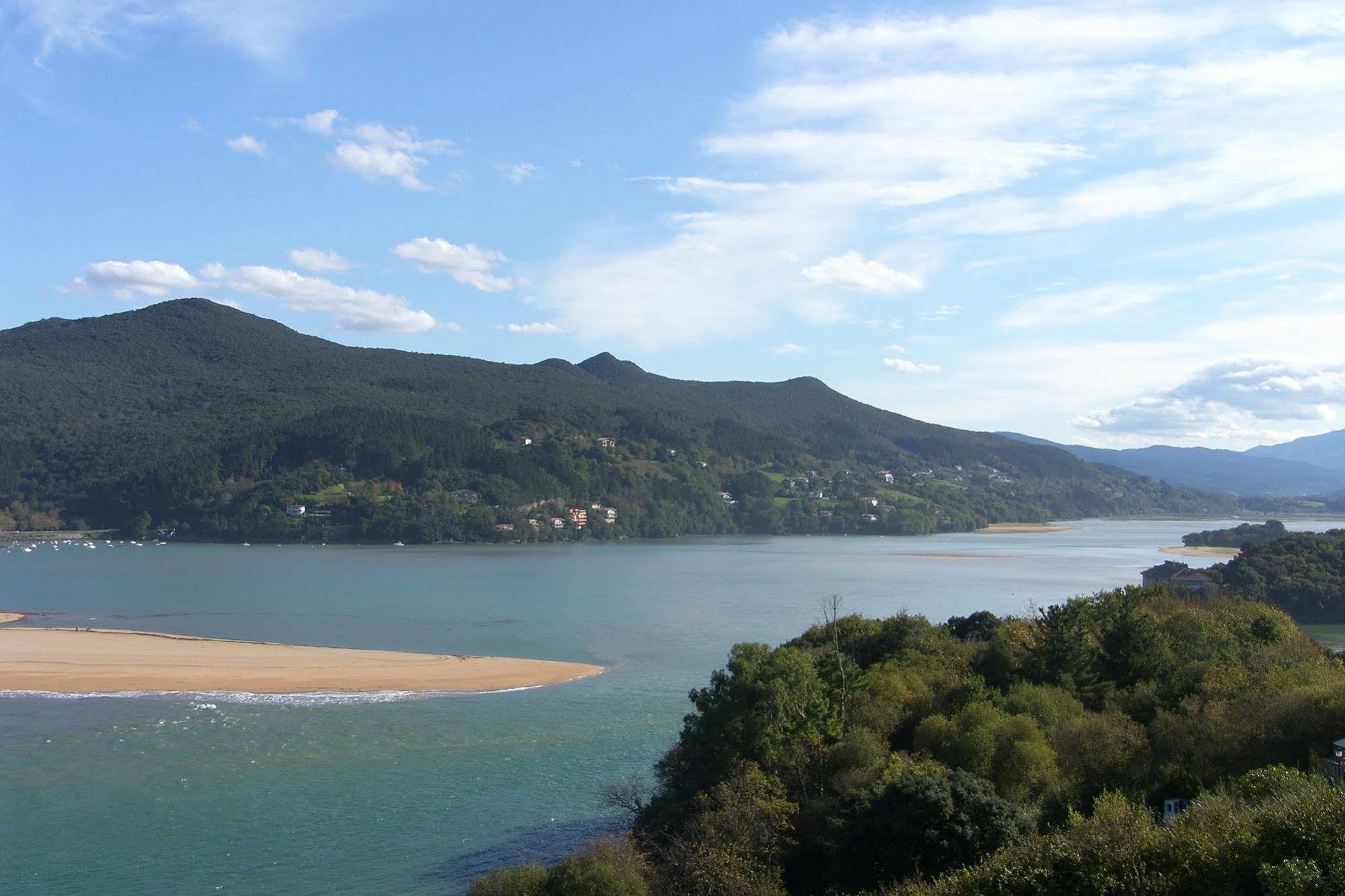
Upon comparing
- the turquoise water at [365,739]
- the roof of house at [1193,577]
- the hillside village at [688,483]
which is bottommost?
the turquoise water at [365,739]

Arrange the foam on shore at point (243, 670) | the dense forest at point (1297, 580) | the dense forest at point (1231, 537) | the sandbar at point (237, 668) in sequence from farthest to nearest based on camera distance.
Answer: the dense forest at point (1231, 537), the dense forest at point (1297, 580), the sandbar at point (237, 668), the foam on shore at point (243, 670)

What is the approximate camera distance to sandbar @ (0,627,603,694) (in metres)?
27.3

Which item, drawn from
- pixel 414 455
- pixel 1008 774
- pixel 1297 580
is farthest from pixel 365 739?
pixel 414 455

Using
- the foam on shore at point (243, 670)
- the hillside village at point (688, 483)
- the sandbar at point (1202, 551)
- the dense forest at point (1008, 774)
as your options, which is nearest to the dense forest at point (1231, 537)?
the sandbar at point (1202, 551)

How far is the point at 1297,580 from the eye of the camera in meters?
40.7

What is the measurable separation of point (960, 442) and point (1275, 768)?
17356 centimetres

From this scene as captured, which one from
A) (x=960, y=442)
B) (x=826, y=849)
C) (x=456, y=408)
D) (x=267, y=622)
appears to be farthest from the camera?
(x=960, y=442)

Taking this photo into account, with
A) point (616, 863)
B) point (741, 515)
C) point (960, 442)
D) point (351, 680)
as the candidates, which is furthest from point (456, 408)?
point (616, 863)

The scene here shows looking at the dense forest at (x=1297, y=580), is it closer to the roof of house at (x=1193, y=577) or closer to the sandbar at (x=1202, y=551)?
the roof of house at (x=1193, y=577)

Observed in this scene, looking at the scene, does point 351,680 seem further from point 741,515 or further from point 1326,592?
point 741,515

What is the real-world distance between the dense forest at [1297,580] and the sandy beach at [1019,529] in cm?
7296

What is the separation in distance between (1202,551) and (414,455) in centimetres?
7244

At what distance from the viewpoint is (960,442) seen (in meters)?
179

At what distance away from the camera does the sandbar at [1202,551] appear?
74.9 meters
